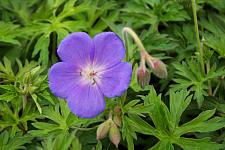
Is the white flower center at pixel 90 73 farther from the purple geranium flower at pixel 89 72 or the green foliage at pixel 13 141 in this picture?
the green foliage at pixel 13 141

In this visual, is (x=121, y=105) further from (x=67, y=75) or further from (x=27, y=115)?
(x=27, y=115)

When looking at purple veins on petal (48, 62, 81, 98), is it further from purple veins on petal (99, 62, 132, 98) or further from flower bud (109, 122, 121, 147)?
flower bud (109, 122, 121, 147)

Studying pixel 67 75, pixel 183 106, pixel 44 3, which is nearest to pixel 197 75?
pixel 183 106

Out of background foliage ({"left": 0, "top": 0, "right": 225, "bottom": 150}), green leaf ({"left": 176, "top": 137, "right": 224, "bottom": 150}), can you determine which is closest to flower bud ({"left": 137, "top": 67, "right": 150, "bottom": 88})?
background foliage ({"left": 0, "top": 0, "right": 225, "bottom": 150})

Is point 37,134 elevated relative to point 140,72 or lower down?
lower down

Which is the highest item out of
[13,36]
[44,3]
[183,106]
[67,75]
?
[44,3]

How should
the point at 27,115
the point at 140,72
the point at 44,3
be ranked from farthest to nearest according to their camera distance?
the point at 44,3, the point at 27,115, the point at 140,72

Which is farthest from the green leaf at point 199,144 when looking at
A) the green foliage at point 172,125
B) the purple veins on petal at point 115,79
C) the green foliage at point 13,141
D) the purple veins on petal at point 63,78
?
the green foliage at point 13,141

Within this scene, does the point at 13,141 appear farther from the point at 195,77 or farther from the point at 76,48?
the point at 195,77

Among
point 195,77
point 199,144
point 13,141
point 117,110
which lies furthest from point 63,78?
point 195,77
